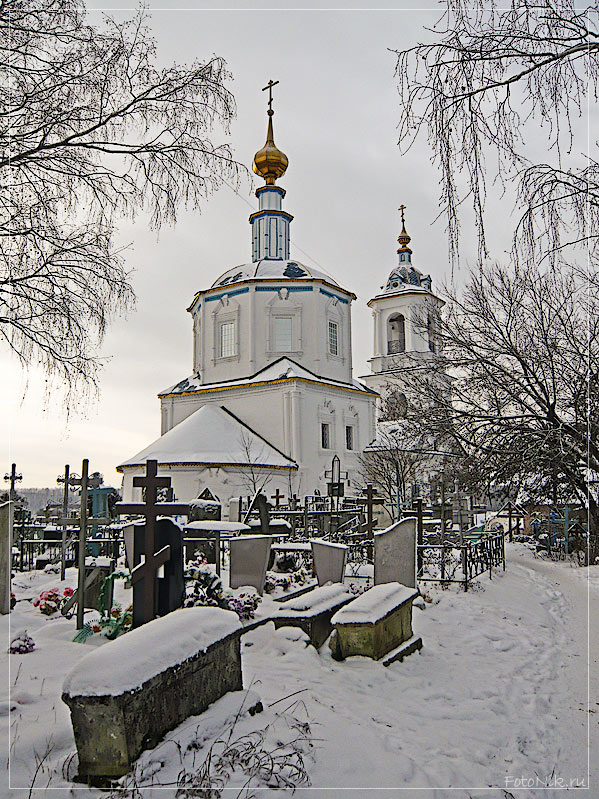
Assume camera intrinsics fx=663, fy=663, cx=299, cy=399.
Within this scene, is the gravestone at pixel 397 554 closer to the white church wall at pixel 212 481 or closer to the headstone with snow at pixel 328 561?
the headstone with snow at pixel 328 561

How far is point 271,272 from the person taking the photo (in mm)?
34094

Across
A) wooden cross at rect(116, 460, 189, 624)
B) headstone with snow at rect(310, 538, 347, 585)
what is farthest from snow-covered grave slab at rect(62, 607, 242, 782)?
headstone with snow at rect(310, 538, 347, 585)

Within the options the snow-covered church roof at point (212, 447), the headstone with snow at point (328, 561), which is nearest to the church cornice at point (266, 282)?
the snow-covered church roof at point (212, 447)

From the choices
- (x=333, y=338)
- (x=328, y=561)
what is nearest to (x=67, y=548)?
(x=328, y=561)

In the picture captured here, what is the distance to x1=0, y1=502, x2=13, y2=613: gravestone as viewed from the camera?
313 inches

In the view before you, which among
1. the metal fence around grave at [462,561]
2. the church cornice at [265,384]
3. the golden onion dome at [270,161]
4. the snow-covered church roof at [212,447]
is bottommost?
the metal fence around grave at [462,561]

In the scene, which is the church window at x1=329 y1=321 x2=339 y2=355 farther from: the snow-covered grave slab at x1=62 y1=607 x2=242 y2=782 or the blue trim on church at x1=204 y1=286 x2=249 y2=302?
the snow-covered grave slab at x1=62 y1=607 x2=242 y2=782

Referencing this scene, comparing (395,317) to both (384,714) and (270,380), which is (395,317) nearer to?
(270,380)

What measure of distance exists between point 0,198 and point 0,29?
52.6 inches

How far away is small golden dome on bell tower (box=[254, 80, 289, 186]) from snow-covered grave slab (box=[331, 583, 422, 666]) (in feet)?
105

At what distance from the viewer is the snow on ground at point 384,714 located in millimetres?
3936

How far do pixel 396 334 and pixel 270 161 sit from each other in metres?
13.2

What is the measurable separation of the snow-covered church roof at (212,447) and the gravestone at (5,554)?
18.2 metres

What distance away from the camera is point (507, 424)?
17.0m
